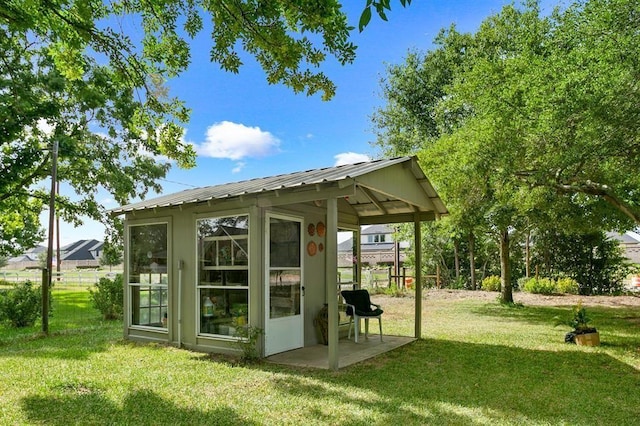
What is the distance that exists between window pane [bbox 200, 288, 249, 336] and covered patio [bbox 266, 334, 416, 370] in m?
0.74

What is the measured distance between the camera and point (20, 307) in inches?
407

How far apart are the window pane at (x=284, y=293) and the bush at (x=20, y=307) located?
23.7ft

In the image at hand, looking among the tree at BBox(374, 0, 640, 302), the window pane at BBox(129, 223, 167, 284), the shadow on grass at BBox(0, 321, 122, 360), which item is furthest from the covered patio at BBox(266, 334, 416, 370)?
the tree at BBox(374, 0, 640, 302)

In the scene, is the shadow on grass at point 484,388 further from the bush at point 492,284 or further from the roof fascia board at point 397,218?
the bush at point 492,284

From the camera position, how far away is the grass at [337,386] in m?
4.04

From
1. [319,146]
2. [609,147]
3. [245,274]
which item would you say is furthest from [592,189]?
[319,146]

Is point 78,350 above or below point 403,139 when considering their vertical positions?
below

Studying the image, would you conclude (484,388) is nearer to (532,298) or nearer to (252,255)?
(252,255)

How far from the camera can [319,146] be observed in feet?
80.9

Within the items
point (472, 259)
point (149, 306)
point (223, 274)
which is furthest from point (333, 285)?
point (472, 259)

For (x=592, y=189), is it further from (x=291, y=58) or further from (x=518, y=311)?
(x=291, y=58)

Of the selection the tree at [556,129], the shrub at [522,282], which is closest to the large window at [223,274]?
the tree at [556,129]

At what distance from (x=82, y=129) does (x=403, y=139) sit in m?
11.2

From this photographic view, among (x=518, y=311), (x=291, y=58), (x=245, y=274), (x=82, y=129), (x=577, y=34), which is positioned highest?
(x=82, y=129)
